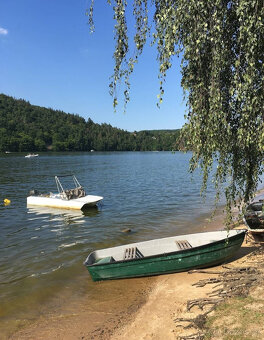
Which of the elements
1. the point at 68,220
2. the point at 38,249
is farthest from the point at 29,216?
the point at 38,249

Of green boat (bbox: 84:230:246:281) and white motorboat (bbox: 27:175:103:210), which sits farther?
white motorboat (bbox: 27:175:103:210)

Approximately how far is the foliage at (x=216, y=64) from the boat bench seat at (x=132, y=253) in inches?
229

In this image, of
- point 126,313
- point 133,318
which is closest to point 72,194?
point 126,313

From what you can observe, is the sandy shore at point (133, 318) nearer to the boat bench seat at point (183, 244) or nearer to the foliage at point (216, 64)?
the boat bench seat at point (183, 244)

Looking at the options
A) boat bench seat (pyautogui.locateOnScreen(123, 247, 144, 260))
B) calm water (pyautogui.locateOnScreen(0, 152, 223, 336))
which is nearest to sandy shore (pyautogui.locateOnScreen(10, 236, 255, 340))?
calm water (pyautogui.locateOnScreen(0, 152, 223, 336))

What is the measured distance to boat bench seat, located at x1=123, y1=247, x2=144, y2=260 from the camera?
438 inches

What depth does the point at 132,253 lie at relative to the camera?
11359 millimetres

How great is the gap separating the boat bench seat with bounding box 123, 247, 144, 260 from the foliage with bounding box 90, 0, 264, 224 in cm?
582

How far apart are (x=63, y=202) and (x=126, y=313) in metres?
16.0

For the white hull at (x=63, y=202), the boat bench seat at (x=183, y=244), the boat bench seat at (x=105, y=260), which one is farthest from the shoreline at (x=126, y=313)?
the white hull at (x=63, y=202)

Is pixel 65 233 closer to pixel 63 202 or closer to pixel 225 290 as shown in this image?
pixel 63 202

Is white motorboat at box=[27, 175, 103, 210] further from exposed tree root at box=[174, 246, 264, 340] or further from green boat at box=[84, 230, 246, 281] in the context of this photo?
exposed tree root at box=[174, 246, 264, 340]

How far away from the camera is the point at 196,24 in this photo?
5.28 metres

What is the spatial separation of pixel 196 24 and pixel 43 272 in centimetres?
1132
